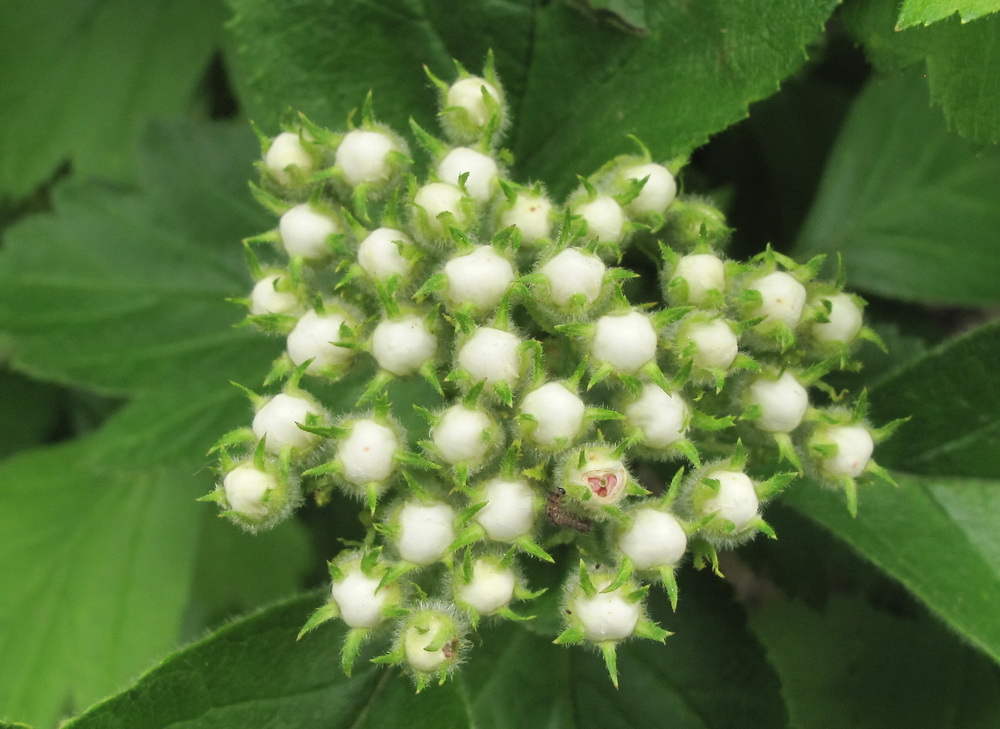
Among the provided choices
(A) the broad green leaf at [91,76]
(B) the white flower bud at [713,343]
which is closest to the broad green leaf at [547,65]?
(B) the white flower bud at [713,343]

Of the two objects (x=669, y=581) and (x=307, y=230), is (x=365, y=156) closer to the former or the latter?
(x=307, y=230)

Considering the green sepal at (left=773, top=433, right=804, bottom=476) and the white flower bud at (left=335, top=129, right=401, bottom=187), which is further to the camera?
the white flower bud at (left=335, top=129, right=401, bottom=187)

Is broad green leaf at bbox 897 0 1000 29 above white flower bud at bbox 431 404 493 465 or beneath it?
above

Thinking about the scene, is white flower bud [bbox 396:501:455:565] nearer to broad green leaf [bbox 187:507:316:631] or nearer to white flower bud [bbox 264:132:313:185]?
white flower bud [bbox 264:132:313:185]

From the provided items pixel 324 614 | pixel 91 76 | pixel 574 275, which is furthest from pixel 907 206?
pixel 91 76

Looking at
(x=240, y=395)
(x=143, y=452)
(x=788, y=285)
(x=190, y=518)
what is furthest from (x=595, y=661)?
(x=190, y=518)

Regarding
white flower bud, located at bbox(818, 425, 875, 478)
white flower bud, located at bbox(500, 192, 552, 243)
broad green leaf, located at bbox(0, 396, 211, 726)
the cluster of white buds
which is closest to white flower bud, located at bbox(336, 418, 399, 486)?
the cluster of white buds

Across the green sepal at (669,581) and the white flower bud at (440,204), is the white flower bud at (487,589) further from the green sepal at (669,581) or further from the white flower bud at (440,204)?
the white flower bud at (440,204)
